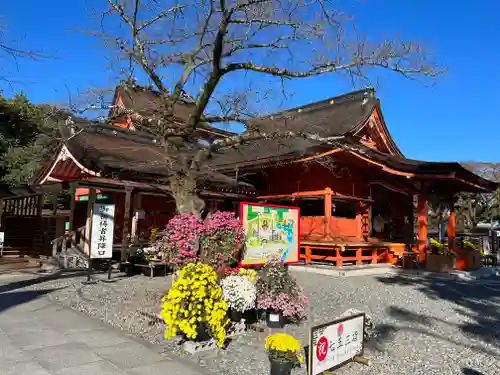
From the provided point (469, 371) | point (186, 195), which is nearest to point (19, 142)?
point (186, 195)

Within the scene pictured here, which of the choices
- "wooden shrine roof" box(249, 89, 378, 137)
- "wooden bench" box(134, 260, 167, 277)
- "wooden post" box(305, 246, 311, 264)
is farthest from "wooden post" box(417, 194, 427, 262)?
"wooden bench" box(134, 260, 167, 277)

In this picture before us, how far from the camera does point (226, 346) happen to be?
548cm

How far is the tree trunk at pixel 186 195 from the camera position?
6.88m

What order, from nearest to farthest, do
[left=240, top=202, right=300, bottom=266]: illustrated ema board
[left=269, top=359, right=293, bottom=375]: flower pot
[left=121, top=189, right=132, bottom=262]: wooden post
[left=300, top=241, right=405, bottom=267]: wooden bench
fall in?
[left=269, top=359, right=293, bottom=375]: flower pot, [left=240, top=202, right=300, bottom=266]: illustrated ema board, [left=121, top=189, right=132, bottom=262]: wooden post, [left=300, top=241, right=405, bottom=267]: wooden bench

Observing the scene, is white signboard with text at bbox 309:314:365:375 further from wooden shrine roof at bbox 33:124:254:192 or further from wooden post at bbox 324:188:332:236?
wooden post at bbox 324:188:332:236

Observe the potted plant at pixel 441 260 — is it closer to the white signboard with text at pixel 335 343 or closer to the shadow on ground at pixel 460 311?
the shadow on ground at pixel 460 311

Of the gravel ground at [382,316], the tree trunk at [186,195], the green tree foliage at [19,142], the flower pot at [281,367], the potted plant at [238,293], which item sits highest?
the green tree foliage at [19,142]

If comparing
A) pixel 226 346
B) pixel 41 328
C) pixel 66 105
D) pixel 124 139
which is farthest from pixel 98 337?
pixel 124 139

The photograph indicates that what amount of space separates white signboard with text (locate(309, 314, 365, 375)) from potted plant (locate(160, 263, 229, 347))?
153 centimetres

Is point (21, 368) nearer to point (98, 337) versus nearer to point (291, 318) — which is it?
point (98, 337)

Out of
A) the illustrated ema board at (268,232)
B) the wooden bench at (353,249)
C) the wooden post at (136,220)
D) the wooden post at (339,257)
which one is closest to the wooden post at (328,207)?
the wooden bench at (353,249)

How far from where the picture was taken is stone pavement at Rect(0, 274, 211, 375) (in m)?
4.38

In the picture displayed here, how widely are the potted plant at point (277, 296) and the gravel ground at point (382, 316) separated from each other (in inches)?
10.5

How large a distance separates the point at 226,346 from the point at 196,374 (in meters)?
1.13
